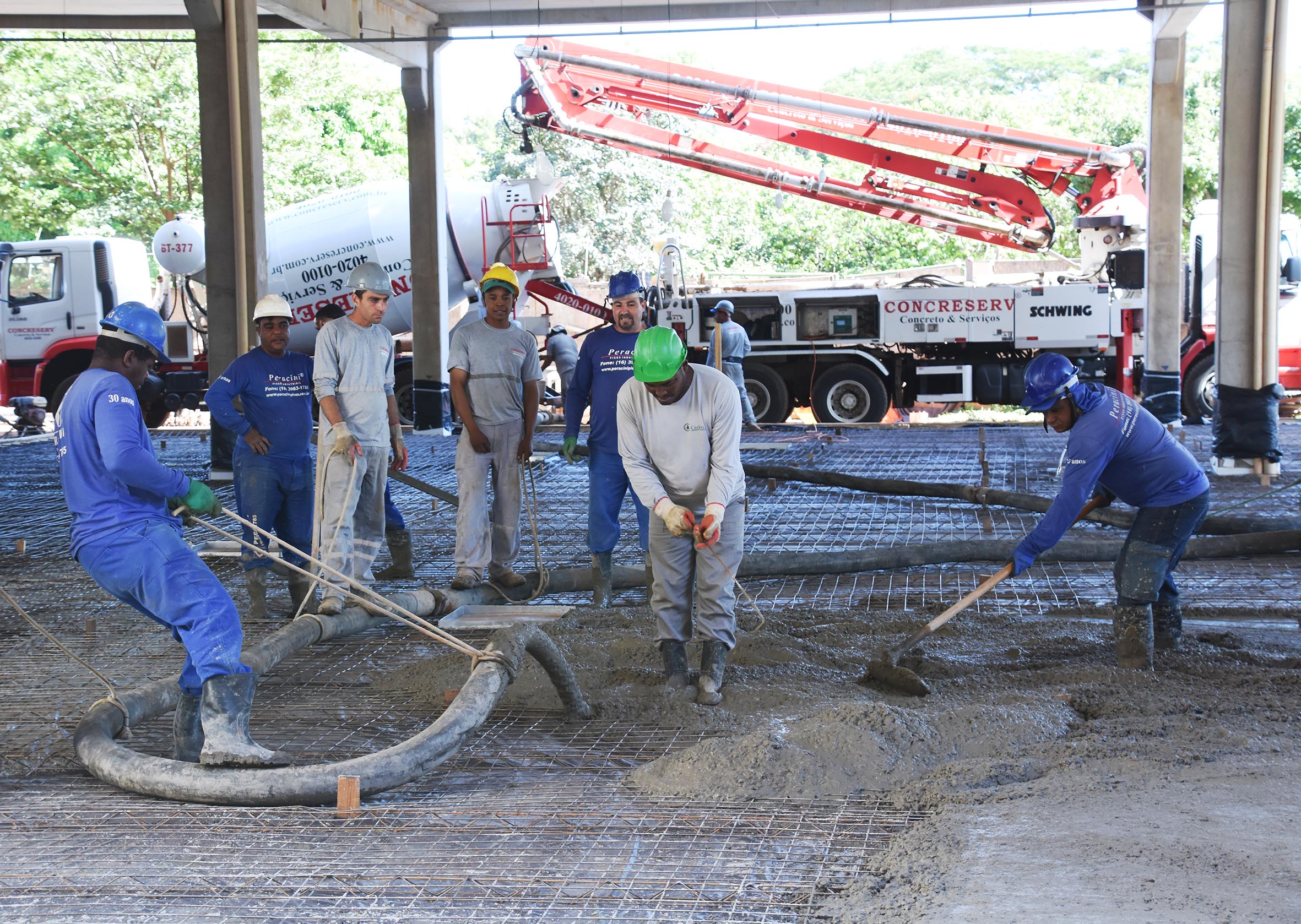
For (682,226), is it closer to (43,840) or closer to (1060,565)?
(1060,565)

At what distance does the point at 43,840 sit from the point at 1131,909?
2.82 meters

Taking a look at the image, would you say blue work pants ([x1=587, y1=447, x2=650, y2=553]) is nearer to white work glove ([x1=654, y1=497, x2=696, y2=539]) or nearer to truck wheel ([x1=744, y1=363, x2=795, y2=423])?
white work glove ([x1=654, y1=497, x2=696, y2=539])

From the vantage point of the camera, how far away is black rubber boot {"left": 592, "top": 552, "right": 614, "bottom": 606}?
6.34m

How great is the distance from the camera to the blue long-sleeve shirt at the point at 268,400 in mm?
6094

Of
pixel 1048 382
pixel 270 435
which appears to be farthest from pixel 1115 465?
pixel 270 435

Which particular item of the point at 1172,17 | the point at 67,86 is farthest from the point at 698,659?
the point at 67,86

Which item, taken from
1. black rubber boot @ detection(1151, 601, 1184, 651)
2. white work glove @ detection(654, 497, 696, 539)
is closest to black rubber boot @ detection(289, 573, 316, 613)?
white work glove @ detection(654, 497, 696, 539)

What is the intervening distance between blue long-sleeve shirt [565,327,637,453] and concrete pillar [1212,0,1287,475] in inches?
246

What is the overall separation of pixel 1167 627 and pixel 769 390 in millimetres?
11239

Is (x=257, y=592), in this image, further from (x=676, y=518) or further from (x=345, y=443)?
(x=676, y=518)

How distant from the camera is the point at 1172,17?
12469 mm

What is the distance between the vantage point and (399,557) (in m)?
7.13

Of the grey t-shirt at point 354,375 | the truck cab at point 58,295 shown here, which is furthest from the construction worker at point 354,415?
the truck cab at point 58,295

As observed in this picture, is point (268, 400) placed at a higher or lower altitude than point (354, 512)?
higher
